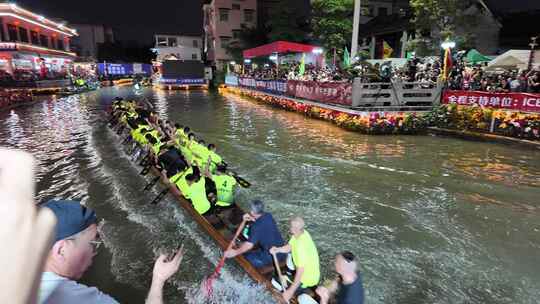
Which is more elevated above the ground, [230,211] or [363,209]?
[230,211]

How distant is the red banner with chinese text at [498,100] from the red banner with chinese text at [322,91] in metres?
4.50

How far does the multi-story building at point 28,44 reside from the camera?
3588 centimetres

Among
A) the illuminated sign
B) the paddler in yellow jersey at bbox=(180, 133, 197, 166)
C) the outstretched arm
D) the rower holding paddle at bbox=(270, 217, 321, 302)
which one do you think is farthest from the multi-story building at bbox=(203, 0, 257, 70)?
the outstretched arm

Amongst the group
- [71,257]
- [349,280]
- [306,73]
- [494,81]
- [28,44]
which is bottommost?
[349,280]

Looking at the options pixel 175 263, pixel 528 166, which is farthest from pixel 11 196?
pixel 528 166

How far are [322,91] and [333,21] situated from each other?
1474 centimetres

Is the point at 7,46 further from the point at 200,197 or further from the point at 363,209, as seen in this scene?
the point at 363,209

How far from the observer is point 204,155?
8820 millimetres

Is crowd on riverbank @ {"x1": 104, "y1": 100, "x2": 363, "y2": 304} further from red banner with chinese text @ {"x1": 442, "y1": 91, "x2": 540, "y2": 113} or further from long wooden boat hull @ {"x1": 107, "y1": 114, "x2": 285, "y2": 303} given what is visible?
red banner with chinese text @ {"x1": 442, "y1": 91, "x2": 540, "y2": 113}

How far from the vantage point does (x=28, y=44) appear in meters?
39.3

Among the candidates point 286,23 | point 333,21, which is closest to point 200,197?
point 333,21

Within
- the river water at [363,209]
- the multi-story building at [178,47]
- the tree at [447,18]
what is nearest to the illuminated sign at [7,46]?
the river water at [363,209]

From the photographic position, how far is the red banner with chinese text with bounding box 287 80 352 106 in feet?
55.1

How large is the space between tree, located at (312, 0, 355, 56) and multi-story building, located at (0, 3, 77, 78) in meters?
30.7
